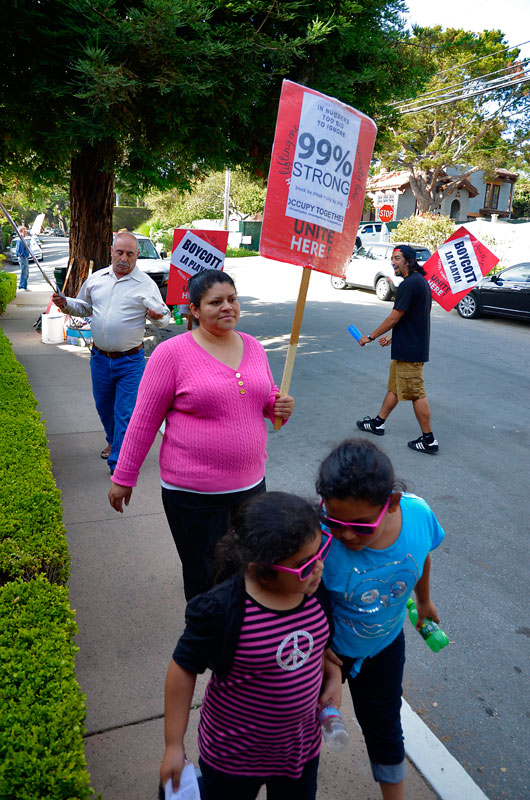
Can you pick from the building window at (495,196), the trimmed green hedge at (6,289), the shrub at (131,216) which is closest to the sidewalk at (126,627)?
the trimmed green hedge at (6,289)

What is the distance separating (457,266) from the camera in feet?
23.3

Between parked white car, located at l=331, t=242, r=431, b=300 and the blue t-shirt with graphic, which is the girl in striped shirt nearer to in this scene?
the blue t-shirt with graphic

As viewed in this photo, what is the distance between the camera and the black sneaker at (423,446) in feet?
20.9

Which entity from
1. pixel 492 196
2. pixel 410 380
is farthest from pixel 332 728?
pixel 492 196

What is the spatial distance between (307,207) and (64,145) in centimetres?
585

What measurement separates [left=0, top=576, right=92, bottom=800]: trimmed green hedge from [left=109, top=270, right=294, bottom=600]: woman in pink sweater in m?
0.60

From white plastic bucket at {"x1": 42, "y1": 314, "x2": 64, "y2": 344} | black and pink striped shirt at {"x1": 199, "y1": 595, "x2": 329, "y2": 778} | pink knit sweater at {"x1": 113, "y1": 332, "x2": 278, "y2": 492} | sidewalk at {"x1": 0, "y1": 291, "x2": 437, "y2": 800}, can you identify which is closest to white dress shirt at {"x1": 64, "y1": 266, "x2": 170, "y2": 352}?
sidewalk at {"x1": 0, "y1": 291, "x2": 437, "y2": 800}

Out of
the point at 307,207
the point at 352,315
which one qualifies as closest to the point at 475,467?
the point at 307,207

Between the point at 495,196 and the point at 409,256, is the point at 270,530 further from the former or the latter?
the point at 495,196

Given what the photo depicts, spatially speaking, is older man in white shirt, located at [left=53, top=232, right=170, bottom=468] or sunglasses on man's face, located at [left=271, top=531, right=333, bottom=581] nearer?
sunglasses on man's face, located at [left=271, top=531, right=333, bottom=581]

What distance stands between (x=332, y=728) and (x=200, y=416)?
128cm

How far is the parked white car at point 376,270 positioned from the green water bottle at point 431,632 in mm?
15994

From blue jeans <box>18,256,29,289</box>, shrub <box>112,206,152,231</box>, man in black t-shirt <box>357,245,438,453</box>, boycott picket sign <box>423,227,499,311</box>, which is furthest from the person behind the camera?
shrub <box>112,206,152,231</box>

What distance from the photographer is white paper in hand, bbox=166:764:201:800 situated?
1.56 meters
